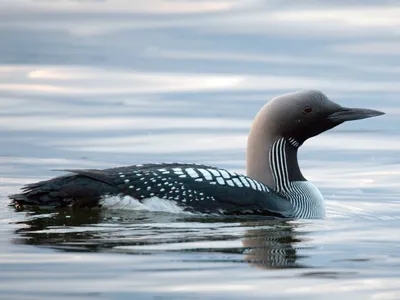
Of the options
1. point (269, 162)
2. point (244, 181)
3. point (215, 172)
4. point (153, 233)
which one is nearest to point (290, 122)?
point (269, 162)

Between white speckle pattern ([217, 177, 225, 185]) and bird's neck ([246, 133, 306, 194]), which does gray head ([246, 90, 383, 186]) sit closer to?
bird's neck ([246, 133, 306, 194])

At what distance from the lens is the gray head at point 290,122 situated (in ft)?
32.9

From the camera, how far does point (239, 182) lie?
9.59 meters

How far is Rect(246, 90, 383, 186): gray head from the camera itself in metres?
10.0

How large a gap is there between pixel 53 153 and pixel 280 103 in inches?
114

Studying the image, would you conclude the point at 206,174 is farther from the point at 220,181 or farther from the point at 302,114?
the point at 302,114

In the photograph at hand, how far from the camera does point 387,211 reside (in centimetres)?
1012

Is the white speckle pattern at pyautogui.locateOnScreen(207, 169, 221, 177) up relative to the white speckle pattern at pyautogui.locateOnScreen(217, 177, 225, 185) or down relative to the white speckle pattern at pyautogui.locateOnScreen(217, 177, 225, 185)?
up

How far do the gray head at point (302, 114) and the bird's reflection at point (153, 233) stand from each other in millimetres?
850

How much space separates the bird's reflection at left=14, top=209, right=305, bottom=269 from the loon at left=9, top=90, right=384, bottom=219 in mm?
103

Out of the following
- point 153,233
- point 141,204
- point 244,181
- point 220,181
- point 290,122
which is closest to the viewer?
point 153,233

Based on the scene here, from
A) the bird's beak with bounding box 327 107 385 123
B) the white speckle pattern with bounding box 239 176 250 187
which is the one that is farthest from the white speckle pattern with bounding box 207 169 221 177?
the bird's beak with bounding box 327 107 385 123

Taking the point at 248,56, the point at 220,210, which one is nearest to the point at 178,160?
the point at 220,210

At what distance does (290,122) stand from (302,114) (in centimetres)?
10
